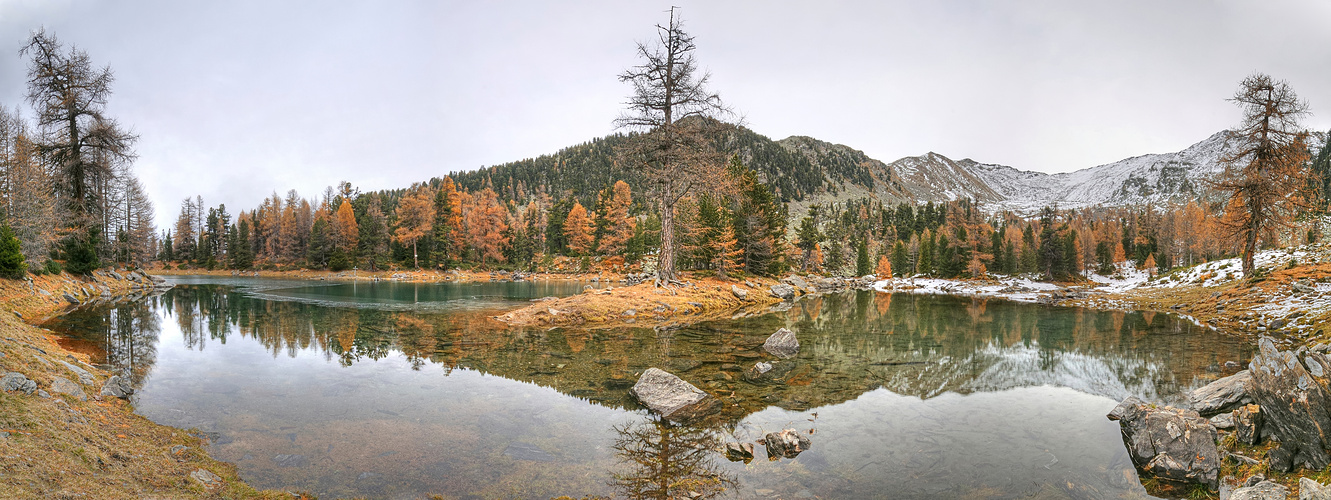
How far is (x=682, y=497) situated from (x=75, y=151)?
42.4 m

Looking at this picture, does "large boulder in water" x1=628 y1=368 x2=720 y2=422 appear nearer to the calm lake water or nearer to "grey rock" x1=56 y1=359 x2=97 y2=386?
the calm lake water

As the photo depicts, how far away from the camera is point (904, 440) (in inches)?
325

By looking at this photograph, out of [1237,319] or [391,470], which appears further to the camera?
[1237,319]

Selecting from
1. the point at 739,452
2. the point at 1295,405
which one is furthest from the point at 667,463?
the point at 1295,405

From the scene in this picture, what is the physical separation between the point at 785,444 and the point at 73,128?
43.1m

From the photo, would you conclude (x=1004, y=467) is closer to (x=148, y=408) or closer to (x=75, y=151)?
(x=148, y=408)

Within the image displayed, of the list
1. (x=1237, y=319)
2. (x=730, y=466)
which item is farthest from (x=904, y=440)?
(x=1237, y=319)

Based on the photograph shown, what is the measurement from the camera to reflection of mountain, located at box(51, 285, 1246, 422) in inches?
466

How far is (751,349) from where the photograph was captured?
52.2 feet

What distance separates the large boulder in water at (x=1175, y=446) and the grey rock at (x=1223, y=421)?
14.9 inches

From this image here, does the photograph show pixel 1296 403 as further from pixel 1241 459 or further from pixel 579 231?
pixel 579 231

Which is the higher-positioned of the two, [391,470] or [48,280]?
[48,280]

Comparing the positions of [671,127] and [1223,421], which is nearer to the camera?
[1223,421]

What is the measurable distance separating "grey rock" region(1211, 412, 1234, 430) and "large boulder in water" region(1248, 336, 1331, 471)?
620mm
